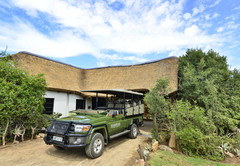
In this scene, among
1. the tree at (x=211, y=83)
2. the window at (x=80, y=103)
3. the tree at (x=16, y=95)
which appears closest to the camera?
the tree at (x=16, y=95)

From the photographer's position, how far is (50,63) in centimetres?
1336

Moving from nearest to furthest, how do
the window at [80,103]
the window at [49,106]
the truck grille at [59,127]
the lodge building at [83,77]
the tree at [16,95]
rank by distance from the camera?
the truck grille at [59,127], the tree at [16,95], the window at [49,106], the lodge building at [83,77], the window at [80,103]

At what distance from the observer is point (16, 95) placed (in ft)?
18.9

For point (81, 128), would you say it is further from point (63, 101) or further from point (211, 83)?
point (63, 101)

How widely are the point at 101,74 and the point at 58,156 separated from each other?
11948 millimetres

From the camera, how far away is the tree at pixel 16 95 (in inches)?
218

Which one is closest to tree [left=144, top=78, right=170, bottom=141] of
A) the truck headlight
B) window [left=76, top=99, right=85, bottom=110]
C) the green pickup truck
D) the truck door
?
the truck door

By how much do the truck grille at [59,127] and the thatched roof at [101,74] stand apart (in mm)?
6916

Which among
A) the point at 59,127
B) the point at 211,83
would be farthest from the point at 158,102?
the point at 59,127

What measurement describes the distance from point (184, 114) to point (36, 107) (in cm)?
685

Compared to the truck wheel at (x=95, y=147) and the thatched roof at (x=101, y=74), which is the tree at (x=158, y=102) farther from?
the thatched roof at (x=101, y=74)

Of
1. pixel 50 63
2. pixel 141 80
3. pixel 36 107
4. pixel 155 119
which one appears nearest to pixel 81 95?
pixel 50 63

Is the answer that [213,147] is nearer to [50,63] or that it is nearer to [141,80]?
[141,80]

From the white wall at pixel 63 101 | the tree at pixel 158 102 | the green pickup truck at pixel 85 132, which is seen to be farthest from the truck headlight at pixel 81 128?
the white wall at pixel 63 101
